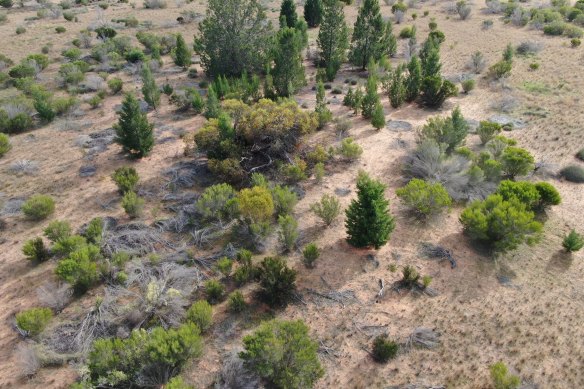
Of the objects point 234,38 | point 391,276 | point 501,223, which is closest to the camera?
point 391,276

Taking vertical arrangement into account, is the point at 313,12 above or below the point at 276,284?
above

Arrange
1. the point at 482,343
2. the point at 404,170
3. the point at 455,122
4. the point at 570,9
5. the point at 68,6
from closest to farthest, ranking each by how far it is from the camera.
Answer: the point at 482,343 < the point at 404,170 < the point at 455,122 < the point at 570,9 < the point at 68,6

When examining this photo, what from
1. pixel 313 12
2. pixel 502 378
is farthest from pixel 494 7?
pixel 502 378

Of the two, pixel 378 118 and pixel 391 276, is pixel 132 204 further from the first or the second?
pixel 378 118

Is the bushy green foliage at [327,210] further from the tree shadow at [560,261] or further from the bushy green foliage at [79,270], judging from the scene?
the bushy green foliage at [79,270]

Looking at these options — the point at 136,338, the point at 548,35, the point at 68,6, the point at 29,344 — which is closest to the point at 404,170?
the point at 136,338

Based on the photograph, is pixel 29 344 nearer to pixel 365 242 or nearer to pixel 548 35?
pixel 365 242
